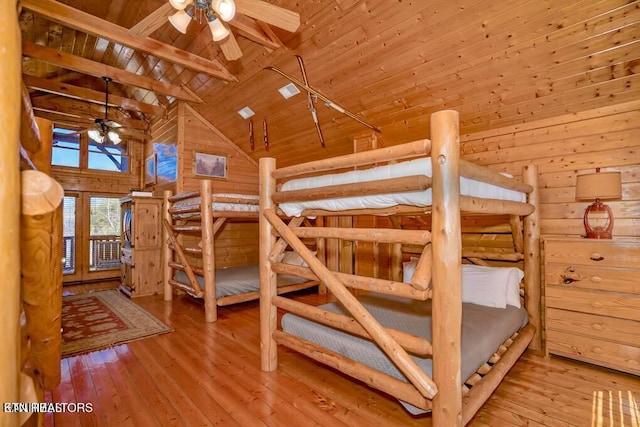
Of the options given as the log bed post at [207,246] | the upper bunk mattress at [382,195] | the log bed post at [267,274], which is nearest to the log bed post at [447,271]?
the upper bunk mattress at [382,195]

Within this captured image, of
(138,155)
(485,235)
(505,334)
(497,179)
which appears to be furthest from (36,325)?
(138,155)

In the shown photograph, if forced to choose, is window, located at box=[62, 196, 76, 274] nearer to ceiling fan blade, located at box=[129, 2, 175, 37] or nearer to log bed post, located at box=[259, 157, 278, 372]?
ceiling fan blade, located at box=[129, 2, 175, 37]

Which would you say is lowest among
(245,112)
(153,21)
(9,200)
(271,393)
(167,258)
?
(271,393)

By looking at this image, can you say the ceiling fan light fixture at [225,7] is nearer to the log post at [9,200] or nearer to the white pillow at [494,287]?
the log post at [9,200]

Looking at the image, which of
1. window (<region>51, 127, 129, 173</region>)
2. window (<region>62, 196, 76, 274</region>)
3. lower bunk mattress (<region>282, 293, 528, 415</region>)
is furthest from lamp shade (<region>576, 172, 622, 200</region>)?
window (<region>62, 196, 76, 274</region>)

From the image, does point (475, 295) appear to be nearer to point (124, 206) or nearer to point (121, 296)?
point (121, 296)

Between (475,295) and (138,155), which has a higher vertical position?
(138,155)

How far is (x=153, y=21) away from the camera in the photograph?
247 cm

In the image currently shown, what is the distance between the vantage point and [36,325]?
68 centimetres

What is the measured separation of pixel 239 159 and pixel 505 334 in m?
5.34

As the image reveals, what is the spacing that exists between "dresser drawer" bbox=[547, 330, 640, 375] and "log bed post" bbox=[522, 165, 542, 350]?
0.82 ft

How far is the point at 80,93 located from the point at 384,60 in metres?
5.21

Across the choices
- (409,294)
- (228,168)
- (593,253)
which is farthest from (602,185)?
(228,168)

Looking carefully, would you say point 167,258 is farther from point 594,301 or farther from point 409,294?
point 594,301
